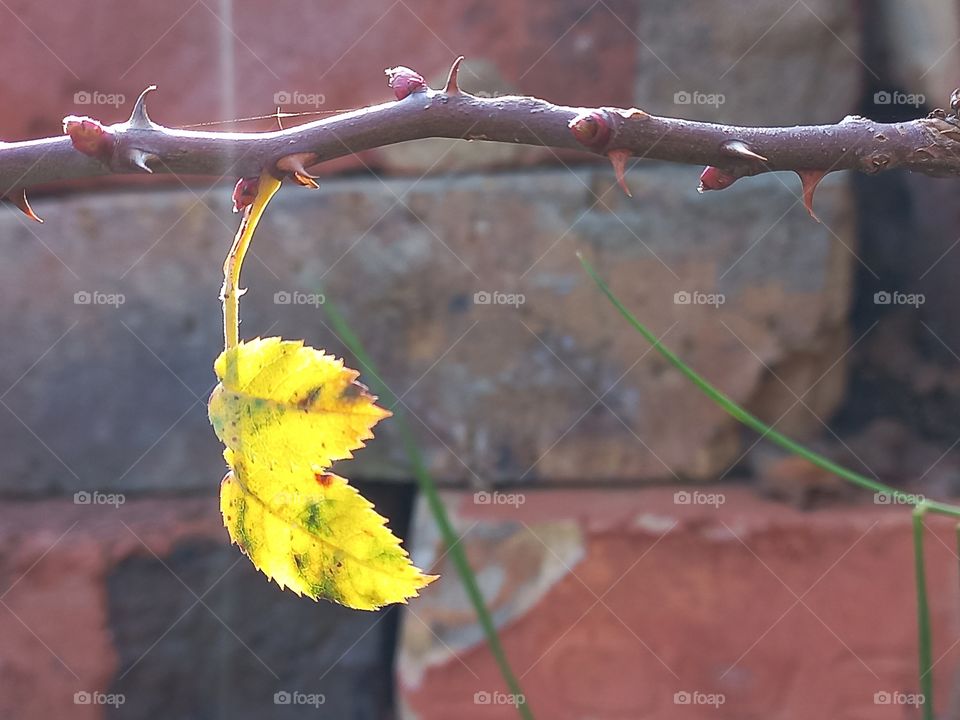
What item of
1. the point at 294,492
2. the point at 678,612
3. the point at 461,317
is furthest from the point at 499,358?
the point at 294,492

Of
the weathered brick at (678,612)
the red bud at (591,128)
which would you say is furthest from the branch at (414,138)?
the weathered brick at (678,612)

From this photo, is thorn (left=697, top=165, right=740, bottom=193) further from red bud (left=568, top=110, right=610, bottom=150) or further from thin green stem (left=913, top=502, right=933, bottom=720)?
thin green stem (left=913, top=502, right=933, bottom=720)

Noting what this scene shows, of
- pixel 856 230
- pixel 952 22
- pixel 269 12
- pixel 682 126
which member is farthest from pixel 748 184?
pixel 682 126

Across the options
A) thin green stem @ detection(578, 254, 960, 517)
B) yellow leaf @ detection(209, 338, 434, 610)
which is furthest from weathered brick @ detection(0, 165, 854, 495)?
yellow leaf @ detection(209, 338, 434, 610)

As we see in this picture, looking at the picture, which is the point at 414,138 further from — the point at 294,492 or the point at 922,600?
the point at 922,600

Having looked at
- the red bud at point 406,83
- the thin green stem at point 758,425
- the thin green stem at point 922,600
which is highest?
the red bud at point 406,83

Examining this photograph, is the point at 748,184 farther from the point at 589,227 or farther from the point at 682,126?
the point at 682,126

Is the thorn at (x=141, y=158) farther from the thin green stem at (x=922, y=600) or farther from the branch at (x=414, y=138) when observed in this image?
the thin green stem at (x=922, y=600)
